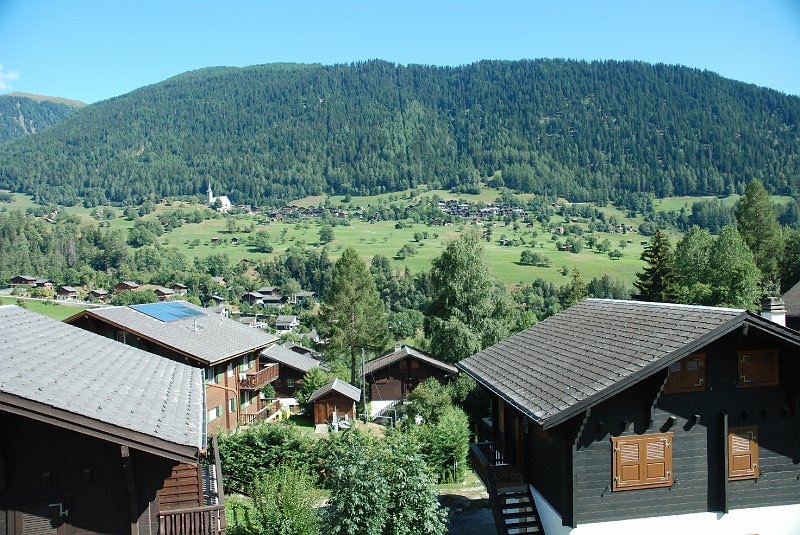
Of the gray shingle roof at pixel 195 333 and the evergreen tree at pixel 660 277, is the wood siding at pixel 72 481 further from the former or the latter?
the evergreen tree at pixel 660 277

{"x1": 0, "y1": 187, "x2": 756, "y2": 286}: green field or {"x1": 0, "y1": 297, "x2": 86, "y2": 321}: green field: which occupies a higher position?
{"x1": 0, "y1": 187, "x2": 756, "y2": 286}: green field

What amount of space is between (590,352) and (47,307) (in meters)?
110

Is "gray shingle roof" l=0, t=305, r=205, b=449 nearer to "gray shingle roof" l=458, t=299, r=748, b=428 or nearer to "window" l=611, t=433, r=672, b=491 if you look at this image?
"gray shingle roof" l=458, t=299, r=748, b=428

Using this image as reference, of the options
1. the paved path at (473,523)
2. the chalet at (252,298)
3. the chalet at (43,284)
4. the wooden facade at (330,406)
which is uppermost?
the paved path at (473,523)

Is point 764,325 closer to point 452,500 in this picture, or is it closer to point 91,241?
point 452,500

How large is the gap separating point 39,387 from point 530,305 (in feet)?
342

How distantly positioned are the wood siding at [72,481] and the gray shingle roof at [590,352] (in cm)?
788

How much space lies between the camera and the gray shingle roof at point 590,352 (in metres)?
12.6

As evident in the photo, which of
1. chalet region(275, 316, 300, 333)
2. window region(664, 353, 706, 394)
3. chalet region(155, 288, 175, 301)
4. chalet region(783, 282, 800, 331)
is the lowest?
chalet region(275, 316, 300, 333)

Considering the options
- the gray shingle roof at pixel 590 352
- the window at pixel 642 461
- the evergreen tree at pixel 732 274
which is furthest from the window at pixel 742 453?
the evergreen tree at pixel 732 274

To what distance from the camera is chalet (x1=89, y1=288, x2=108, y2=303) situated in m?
130

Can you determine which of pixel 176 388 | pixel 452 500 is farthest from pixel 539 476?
pixel 176 388

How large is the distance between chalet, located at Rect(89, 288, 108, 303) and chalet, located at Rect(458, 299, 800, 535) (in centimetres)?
13345

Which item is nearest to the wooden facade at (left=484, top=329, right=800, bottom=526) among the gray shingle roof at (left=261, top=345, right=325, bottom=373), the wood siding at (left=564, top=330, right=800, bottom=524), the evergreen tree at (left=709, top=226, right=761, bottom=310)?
the wood siding at (left=564, top=330, right=800, bottom=524)
